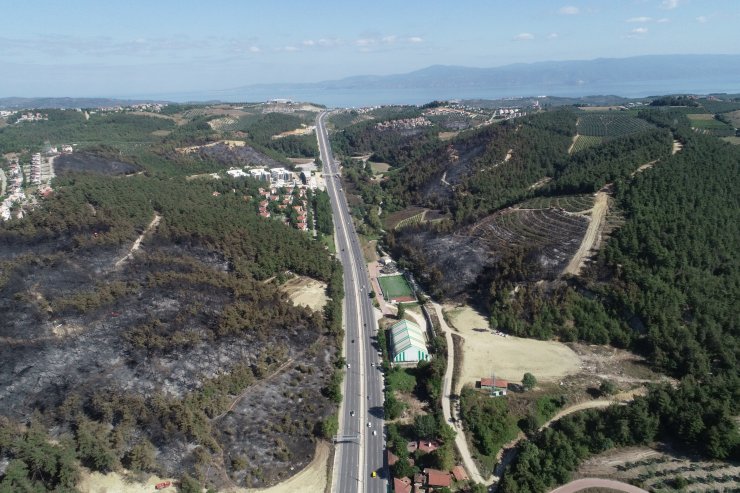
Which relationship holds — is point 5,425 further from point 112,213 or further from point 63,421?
point 112,213

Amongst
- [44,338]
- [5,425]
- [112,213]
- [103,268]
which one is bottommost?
[5,425]

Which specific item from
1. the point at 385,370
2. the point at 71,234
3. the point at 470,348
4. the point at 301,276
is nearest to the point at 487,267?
the point at 470,348

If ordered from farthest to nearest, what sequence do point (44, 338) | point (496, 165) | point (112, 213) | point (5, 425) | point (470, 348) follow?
point (496, 165) < point (112, 213) < point (470, 348) < point (44, 338) < point (5, 425)

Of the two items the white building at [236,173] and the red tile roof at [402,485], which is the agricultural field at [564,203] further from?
the white building at [236,173]

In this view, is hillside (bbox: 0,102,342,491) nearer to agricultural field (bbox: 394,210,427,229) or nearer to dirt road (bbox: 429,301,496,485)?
dirt road (bbox: 429,301,496,485)

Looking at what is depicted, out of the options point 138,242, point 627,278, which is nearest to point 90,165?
point 138,242

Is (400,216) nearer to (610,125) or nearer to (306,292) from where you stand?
(306,292)
